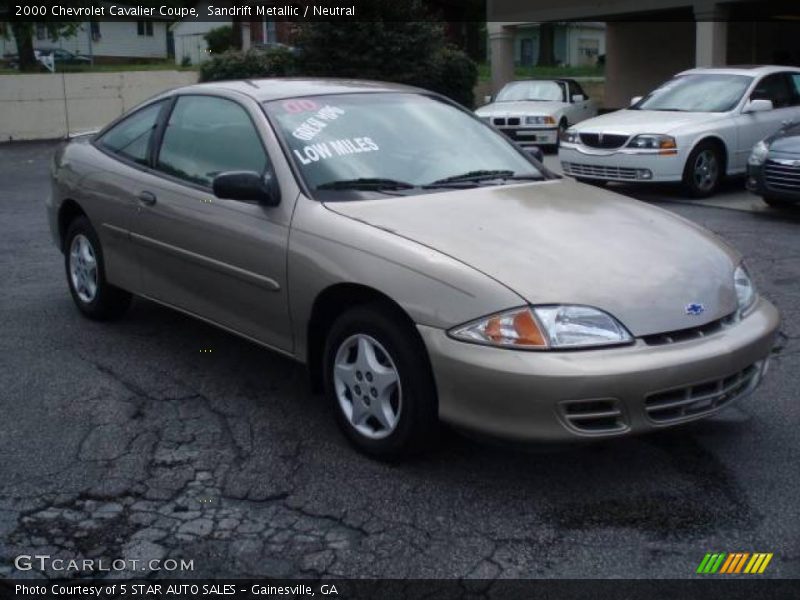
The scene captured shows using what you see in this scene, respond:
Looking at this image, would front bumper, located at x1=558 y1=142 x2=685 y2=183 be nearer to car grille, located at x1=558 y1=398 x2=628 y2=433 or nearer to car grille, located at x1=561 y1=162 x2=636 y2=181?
Result: car grille, located at x1=561 y1=162 x2=636 y2=181

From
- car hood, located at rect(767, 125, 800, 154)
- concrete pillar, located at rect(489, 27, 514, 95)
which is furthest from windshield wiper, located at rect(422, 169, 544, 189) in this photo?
concrete pillar, located at rect(489, 27, 514, 95)

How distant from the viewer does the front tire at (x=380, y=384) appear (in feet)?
13.3

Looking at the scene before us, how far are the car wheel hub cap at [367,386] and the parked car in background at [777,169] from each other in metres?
7.20

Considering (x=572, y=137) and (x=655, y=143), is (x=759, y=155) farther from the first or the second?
(x=572, y=137)

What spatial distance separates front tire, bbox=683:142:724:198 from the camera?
39.3 ft

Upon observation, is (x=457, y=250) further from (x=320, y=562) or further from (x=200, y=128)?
(x=200, y=128)

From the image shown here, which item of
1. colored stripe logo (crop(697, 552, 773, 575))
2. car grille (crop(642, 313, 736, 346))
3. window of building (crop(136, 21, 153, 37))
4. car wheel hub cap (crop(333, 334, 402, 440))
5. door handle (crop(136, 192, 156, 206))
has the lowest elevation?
colored stripe logo (crop(697, 552, 773, 575))

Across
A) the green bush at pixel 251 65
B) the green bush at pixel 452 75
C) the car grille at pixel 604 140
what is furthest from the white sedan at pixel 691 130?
the green bush at pixel 251 65

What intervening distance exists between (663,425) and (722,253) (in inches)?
39.4

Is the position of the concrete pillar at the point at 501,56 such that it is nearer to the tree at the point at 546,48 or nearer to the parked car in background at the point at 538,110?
the parked car in background at the point at 538,110

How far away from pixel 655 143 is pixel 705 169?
76 cm

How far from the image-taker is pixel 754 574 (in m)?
3.45

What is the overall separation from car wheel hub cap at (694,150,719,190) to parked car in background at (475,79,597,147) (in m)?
5.36

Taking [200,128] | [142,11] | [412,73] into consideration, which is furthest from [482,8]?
[200,128]
